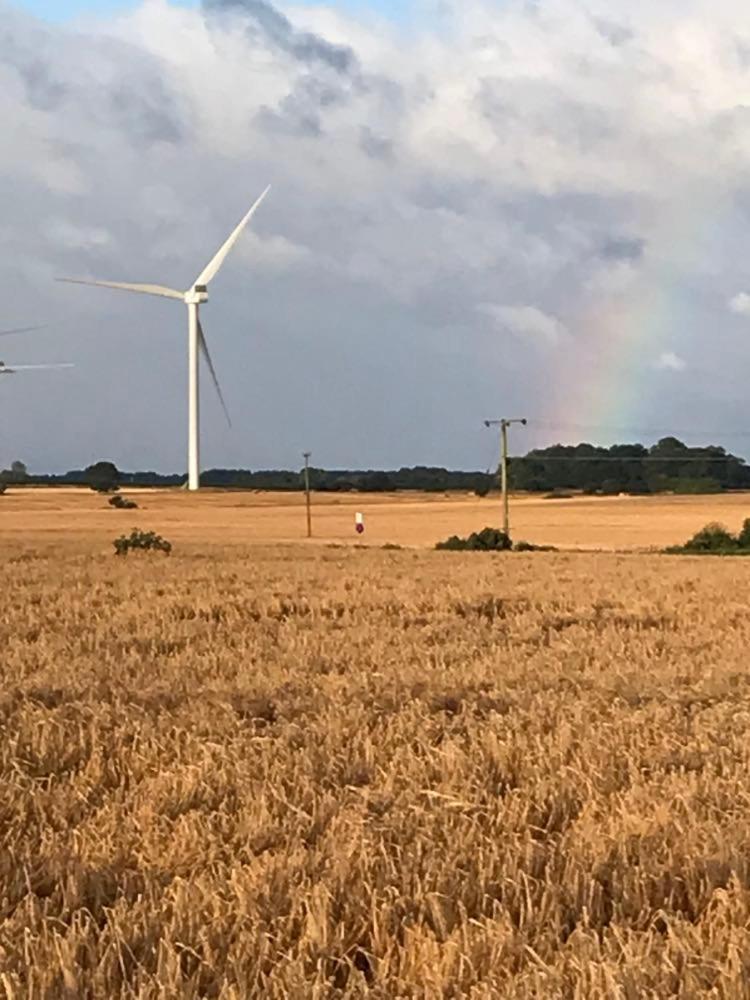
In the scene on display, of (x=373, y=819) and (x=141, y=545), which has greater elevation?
(x=373, y=819)

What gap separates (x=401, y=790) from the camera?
26.8ft

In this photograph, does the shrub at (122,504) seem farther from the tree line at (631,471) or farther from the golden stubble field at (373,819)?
the golden stubble field at (373,819)

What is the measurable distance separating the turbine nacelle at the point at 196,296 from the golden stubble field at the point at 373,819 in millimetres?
47740

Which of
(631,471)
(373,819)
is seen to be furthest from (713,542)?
(631,471)

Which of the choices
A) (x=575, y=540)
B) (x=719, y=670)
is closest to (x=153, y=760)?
(x=719, y=670)

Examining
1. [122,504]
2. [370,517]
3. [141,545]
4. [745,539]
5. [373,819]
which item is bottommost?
[745,539]

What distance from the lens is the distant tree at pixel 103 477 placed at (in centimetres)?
17175

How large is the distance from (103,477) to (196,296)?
116694 mm

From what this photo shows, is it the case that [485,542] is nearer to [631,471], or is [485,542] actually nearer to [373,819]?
[373,819]

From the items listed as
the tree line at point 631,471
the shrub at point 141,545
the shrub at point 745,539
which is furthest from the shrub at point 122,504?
the shrub at point 141,545

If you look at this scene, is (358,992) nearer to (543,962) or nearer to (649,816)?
(543,962)

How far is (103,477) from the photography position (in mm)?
177125

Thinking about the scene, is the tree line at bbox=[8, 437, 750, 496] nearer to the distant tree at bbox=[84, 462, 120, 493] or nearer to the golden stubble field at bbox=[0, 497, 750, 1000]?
the distant tree at bbox=[84, 462, 120, 493]

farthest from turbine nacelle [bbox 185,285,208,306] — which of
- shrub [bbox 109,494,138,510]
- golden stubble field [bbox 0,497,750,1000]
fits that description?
shrub [bbox 109,494,138,510]
